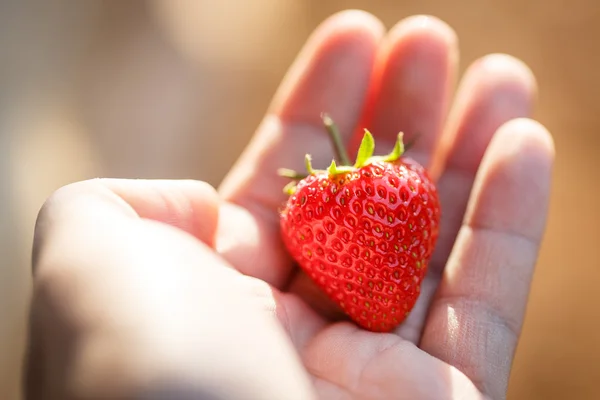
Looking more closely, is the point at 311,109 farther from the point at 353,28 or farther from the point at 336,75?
the point at 353,28

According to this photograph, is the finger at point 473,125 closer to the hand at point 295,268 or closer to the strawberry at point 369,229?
the hand at point 295,268

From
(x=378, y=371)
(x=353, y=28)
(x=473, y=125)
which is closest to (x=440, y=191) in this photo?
(x=473, y=125)

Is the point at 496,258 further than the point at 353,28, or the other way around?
the point at 353,28

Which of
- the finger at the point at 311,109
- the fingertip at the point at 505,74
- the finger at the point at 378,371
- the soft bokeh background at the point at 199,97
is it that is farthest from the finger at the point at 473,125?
the soft bokeh background at the point at 199,97

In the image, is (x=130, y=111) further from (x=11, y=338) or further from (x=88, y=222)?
(x=88, y=222)

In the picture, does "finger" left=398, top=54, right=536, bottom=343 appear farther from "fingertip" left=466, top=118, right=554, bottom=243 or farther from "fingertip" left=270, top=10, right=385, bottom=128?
"fingertip" left=270, top=10, right=385, bottom=128

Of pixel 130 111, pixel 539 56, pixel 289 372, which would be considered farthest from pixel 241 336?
pixel 539 56

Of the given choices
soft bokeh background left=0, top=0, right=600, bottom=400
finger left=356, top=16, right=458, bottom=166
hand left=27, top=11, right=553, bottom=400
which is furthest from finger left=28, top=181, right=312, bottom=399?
soft bokeh background left=0, top=0, right=600, bottom=400
